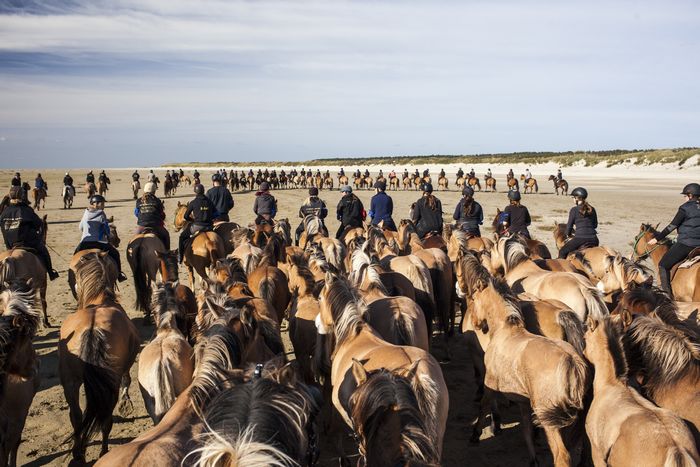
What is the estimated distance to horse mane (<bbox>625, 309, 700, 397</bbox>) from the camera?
3938mm

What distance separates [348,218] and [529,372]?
7.80 metres

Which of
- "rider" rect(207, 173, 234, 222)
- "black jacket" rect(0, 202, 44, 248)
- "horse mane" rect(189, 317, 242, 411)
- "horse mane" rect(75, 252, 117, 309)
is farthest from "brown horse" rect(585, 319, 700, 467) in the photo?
"rider" rect(207, 173, 234, 222)

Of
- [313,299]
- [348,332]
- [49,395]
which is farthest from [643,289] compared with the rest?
[49,395]

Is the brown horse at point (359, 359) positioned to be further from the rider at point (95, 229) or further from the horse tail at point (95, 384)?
the rider at point (95, 229)

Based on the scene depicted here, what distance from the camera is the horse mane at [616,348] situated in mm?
3939

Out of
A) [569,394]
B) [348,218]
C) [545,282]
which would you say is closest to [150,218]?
[348,218]

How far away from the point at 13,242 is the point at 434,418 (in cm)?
831

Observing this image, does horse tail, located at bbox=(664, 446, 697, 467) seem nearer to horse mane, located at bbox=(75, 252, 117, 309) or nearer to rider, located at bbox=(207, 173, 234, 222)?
horse mane, located at bbox=(75, 252, 117, 309)

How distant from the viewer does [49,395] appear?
21.6 feet

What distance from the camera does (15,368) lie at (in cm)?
428

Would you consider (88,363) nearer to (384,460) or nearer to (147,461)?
(147,461)

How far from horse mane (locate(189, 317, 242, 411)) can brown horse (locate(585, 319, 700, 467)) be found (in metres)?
2.62

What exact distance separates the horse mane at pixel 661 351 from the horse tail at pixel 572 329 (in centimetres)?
102

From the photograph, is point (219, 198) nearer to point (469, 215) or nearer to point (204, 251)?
point (204, 251)
